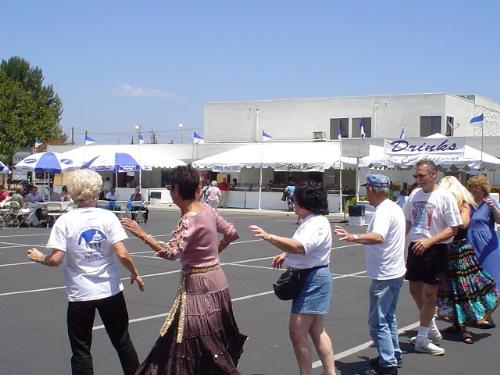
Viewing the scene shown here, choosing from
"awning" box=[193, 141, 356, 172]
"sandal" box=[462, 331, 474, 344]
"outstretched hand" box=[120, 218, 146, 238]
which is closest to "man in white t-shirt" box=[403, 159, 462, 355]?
"sandal" box=[462, 331, 474, 344]

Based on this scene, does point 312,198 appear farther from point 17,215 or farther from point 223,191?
point 223,191

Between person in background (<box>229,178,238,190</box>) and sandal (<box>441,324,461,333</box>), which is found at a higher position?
person in background (<box>229,178,238,190</box>)

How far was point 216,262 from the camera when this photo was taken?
4664mm

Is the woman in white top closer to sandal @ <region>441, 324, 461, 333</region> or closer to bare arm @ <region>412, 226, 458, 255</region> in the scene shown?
bare arm @ <region>412, 226, 458, 255</region>

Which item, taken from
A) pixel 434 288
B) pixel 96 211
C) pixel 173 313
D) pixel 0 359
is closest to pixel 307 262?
pixel 173 313

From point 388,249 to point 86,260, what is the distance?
2.57 m

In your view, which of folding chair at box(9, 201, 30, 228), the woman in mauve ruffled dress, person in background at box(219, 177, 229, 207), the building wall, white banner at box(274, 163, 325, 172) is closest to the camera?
the woman in mauve ruffled dress

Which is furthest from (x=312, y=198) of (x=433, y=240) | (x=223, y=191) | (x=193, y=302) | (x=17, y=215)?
(x=223, y=191)

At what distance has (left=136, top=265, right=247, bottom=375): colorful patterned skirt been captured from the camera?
4.49 metres

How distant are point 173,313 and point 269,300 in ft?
15.2

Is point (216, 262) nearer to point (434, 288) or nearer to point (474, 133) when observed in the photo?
point (434, 288)

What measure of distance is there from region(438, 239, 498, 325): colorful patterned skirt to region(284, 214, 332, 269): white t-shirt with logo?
2415 millimetres

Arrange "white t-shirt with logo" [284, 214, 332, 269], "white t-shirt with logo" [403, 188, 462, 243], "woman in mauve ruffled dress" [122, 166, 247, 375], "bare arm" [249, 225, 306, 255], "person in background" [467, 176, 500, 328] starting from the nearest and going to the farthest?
"woman in mauve ruffled dress" [122, 166, 247, 375] < "bare arm" [249, 225, 306, 255] < "white t-shirt with logo" [284, 214, 332, 269] < "white t-shirt with logo" [403, 188, 462, 243] < "person in background" [467, 176, 500, 328]

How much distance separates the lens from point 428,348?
6395 millimetres
